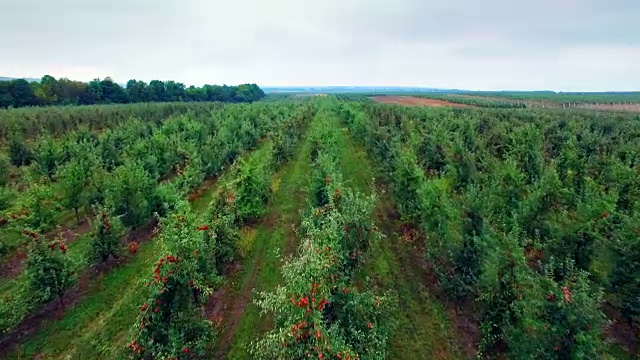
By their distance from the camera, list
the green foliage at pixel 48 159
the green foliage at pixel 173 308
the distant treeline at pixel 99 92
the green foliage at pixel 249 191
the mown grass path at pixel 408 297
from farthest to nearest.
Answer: the distant treeline at pixel 99 92, the green foliage at pixel 48 159, the green foliage at pixel 249 191, the mown grass path at pixel 408 297, the green foliage at pixel 173 308

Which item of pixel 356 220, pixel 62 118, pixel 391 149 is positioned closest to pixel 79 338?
pixel 356 220

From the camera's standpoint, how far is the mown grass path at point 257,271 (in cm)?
1540

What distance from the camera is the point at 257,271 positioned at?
20.3 meters

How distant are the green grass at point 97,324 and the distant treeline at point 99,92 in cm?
9371

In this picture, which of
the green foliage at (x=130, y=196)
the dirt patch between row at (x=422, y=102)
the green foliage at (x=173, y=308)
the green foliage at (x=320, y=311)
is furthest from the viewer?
the dirt patch between row at (x=422, y=102)

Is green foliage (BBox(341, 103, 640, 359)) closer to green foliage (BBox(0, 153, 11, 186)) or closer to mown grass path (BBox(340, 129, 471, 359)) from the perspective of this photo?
mown grass path (BBox(340, 129, 471, 359))

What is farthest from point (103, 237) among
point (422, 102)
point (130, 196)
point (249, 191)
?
point (422, 102)

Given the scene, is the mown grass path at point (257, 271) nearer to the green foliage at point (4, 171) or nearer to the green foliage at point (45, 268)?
the green foliage at point (45, 268)

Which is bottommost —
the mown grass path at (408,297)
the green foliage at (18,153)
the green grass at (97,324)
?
the green grass at (97,324)

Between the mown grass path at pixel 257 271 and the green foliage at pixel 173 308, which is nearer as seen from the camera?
the green foliage at pixel 173 308

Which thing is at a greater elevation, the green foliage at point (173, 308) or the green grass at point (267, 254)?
the green foliage at point (173, 308)

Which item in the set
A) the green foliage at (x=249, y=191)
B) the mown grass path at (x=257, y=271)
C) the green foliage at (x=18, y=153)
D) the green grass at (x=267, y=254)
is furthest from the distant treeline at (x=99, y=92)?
the green foliage at (x=249, y=191)

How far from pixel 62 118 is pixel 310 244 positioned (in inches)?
2541

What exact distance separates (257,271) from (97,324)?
296 inches
